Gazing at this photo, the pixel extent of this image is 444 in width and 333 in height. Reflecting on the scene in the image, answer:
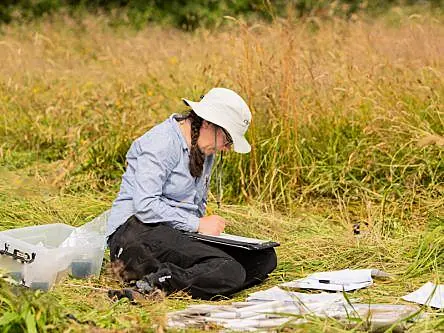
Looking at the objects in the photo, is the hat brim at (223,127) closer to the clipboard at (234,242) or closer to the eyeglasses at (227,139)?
the eyeglasses at (227,139)

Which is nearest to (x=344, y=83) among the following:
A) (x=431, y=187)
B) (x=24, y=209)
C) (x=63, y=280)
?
(x=431, y=187)

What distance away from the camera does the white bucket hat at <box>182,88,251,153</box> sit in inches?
186

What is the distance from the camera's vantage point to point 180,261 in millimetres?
4668

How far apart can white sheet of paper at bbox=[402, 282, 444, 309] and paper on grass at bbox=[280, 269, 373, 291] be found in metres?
0.26

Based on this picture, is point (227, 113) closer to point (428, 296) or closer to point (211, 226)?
point (211, 226)

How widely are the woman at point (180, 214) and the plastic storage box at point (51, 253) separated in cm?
12

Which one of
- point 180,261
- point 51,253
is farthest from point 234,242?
point 51,253

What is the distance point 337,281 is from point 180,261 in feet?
2.46

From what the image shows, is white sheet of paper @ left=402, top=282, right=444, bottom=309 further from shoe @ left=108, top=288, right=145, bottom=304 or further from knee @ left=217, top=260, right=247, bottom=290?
shoe @ left=108, top=288, right=145, bottom=304

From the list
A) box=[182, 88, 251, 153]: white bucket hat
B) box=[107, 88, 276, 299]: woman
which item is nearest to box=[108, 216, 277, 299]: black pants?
box=[107, 88, 276, 299]: woman

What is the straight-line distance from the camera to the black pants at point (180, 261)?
179 inches

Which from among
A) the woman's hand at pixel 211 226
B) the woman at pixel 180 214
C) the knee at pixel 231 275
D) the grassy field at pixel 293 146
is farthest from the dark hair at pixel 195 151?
the grassy field at pixel 293 146

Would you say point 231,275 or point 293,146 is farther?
point 293,146

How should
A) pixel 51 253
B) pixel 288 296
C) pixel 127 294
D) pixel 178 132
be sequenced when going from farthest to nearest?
1. pixel 178 132
2. pixel 51 253
3. pixel 288 296
4. pixel 127 294
